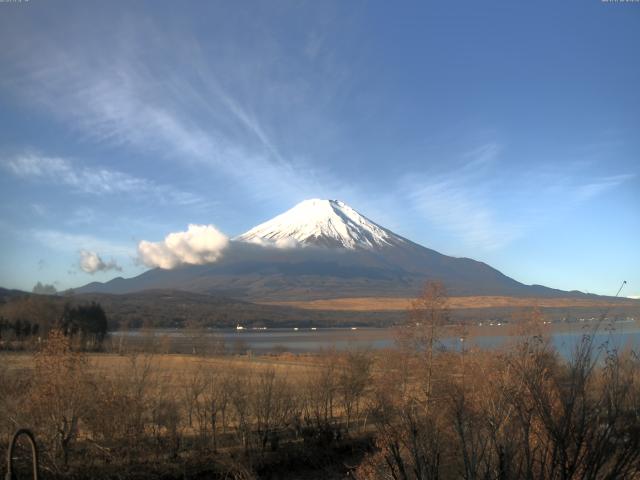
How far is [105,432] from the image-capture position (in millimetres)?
19750

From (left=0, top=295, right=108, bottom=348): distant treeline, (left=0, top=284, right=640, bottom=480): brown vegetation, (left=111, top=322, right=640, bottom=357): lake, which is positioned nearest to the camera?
(left=111, top=322, right=640, bottom=357): lake

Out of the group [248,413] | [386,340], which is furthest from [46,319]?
[248,413]

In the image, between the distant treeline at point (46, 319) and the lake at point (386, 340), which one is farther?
the distant treeline at point (46, 319)

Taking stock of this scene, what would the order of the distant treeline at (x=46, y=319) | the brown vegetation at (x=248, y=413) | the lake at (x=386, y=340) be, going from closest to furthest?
the lake at (x=386, y=340), the brown vegetation at (x=248, y=413), the distant treeline at (x=46, y=319)

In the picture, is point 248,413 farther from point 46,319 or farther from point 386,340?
point 46,319

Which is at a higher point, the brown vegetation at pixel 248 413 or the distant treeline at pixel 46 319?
the distant treeline at pixel 46 319

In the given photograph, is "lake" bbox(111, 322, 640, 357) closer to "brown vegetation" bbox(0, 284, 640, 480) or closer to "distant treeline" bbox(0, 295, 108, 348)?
"brown vegetation" bbox(0, 284, 640, 480)

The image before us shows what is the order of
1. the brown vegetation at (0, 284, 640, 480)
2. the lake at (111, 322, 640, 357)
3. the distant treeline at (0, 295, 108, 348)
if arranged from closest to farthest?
the lake at (111, 322, 640, 357) < the brown vegetation at (0, 284, 640, 480) < the distant treeline at (0, 295, 108, 348)

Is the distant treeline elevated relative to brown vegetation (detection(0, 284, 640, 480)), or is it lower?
elevated

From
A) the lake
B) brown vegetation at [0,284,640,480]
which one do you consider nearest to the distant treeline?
the lake

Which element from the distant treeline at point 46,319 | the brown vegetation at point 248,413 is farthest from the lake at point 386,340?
the distant treeline at point 46,319

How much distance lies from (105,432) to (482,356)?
52.8 ft

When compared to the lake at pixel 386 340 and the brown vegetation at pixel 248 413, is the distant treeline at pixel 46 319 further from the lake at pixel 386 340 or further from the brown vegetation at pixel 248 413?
the brown vegetation at pixel 248 413

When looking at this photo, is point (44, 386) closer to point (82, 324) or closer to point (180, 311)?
point (82, 324)
